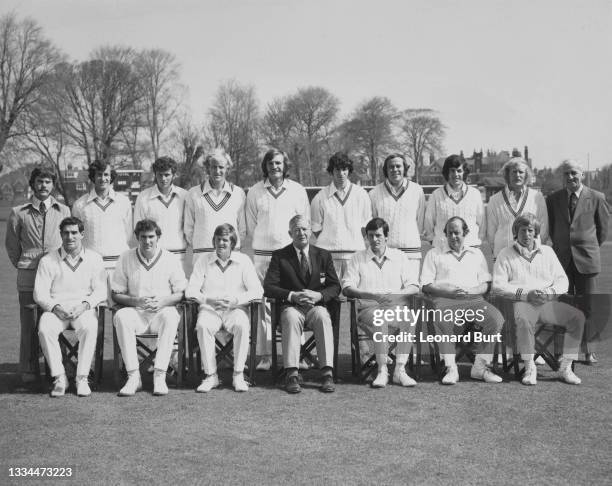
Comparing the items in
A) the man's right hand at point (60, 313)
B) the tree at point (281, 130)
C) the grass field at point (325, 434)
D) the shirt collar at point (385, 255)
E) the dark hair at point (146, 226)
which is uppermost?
the tree at point (281, 130)

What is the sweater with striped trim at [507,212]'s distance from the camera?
586cm

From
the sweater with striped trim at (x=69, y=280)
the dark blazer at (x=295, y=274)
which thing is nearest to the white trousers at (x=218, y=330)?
the dark blazer at (x=295, y=274)

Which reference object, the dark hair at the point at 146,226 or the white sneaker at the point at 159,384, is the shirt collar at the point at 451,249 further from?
the white sneaker at the point at 159,384

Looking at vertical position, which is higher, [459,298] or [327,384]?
[459,298]

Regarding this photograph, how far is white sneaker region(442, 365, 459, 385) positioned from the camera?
5.25m

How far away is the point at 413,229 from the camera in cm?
590

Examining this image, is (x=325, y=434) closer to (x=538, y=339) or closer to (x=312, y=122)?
(x=538, y=339)

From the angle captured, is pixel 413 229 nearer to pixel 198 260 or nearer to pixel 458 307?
pixel 458 307

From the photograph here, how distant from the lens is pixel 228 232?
17.9 ft

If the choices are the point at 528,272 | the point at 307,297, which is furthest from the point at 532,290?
the point at 307,297

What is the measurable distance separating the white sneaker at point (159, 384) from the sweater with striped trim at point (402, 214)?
2212 millimetres

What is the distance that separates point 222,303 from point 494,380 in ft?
7.24

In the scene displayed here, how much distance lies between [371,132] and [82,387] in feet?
149

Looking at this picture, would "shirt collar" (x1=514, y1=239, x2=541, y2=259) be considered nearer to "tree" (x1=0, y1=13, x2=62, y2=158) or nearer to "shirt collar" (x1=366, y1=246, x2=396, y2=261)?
"shirt collar" (x1=366, y1=246, x2=396, y2=261)
